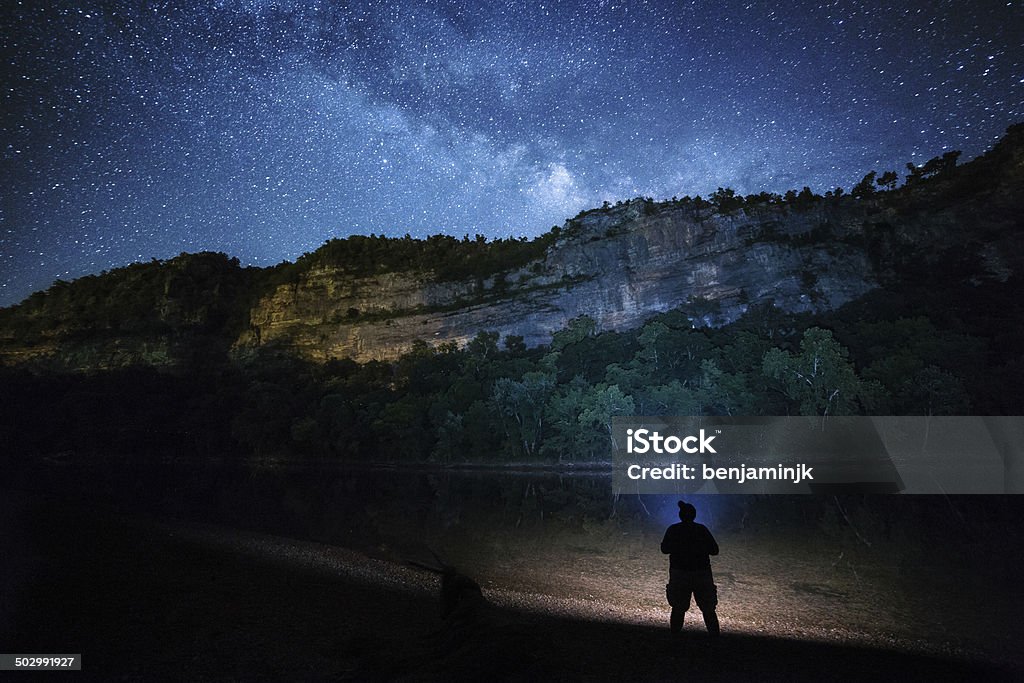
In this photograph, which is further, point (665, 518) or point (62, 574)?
point (665, 518)

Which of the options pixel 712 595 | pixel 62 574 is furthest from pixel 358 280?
pixel 712 595

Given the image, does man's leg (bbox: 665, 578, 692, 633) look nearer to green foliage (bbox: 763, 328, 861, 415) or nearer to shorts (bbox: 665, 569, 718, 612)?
shorts (bbox: 665, 569, 718, 612)

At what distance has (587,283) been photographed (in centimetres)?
9600

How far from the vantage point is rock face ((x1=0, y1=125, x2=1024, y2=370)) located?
7906 cm

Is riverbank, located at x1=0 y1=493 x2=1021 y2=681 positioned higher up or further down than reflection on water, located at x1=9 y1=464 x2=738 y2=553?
higher up

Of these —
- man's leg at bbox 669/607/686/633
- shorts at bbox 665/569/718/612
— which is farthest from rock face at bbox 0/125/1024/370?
shorts at bbox 665/569/718/612

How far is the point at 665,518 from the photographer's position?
913 inches

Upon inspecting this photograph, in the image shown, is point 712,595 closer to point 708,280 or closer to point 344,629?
point 344,629

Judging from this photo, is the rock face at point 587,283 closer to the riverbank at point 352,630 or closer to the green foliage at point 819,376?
the green foliage at point 819,376

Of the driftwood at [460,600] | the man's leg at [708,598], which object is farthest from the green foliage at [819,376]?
the driftwood at [460,600]

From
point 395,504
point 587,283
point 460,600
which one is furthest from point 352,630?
point 587,283

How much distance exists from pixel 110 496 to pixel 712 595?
37730 mm

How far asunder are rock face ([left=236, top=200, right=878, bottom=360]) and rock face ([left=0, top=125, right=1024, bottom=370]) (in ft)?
0.82

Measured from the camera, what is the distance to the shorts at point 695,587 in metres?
7.69
